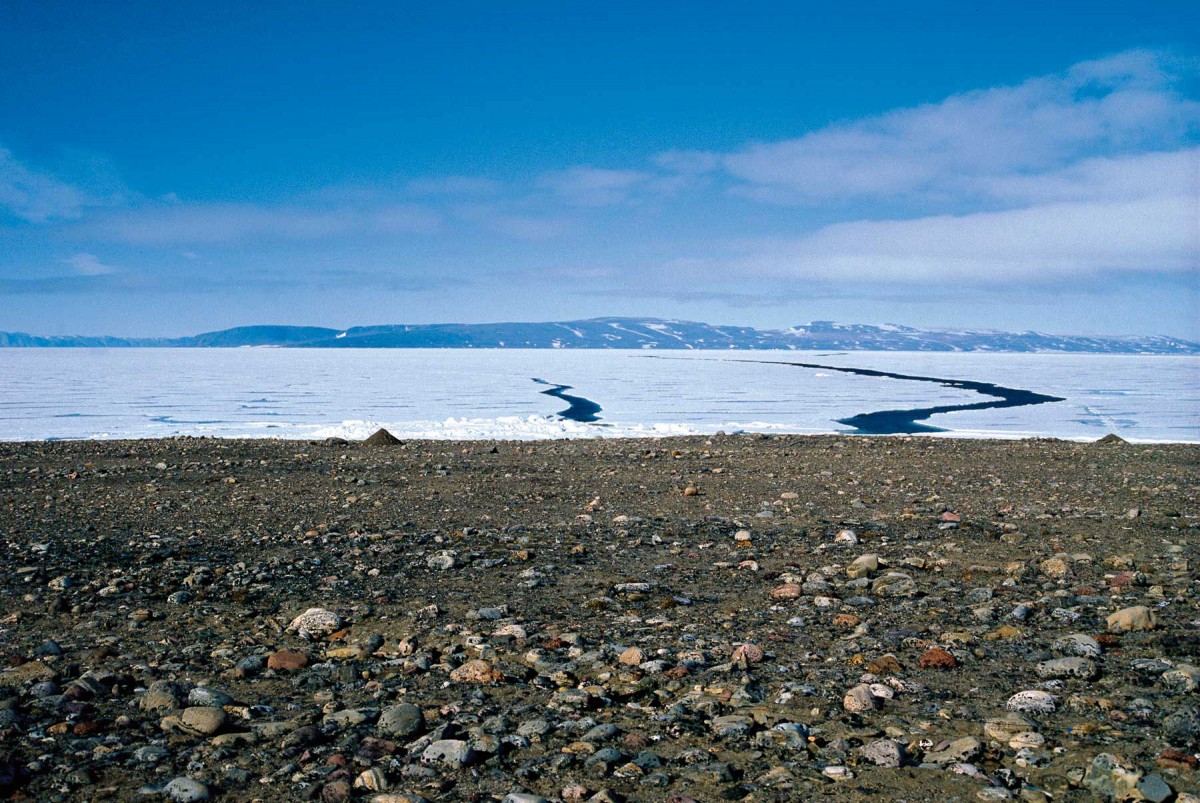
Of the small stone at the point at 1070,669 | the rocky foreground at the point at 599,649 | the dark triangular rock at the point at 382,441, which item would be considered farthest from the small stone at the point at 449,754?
the dark triangular rock at the point at 382,441

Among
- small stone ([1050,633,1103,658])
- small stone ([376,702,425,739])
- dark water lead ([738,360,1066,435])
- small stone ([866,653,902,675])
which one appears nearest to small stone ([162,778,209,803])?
small stone ([376,702,425,739])

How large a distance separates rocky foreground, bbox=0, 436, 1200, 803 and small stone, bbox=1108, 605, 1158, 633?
0.02 meters

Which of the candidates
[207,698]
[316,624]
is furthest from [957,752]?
[316,624]

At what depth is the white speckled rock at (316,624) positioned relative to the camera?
14.8 feet

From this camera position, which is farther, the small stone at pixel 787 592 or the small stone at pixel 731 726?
the small stone at pixel 787 592

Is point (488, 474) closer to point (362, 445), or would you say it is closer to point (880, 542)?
point (362, 445)

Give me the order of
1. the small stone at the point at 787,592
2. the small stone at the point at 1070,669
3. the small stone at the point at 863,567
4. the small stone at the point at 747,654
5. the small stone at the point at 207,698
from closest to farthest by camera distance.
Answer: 1. the small stone at the point at 207,698
2. the small stone at the point at 1070,669
3. the small stone at the point at 747,654
4. the small stone at the point at 787,592
5. the small stone at the point at 863,567

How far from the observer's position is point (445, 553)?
625 cm

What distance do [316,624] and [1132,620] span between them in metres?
4.16

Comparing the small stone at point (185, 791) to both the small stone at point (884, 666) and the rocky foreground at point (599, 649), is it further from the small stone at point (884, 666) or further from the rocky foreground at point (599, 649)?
the small stone at point (884, 666)

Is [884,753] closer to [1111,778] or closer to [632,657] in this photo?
[1111,778]

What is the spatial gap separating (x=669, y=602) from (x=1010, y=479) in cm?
729

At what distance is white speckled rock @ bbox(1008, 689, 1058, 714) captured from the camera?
10.8 feet

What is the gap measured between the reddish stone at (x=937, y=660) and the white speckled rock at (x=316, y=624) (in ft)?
9.58
